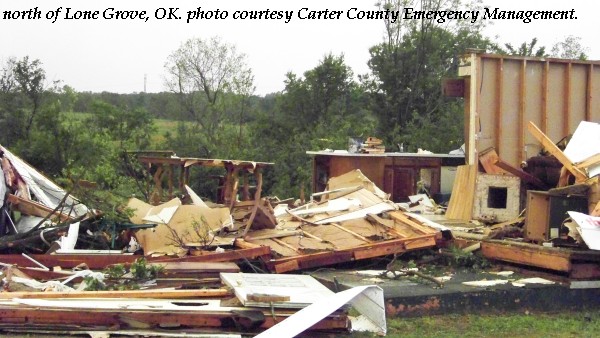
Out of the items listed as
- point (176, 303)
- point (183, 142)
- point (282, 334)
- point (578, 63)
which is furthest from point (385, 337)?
point (183, 142)

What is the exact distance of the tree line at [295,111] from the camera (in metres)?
29.5

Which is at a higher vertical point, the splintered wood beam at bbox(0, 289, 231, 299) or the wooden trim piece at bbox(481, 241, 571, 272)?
the wooden trim piece at bbox(481, 241, 571, 272)

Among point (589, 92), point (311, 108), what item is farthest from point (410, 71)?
point (589, 92)

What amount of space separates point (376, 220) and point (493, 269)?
1783 mm

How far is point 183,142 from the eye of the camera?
121ft

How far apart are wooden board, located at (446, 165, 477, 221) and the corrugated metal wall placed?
136 cm

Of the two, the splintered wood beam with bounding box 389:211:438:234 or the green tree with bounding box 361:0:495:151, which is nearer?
the splintered wood beam with bounding box 389:211:438:234

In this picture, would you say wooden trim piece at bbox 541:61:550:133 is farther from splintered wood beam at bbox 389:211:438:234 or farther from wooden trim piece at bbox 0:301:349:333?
wooden trim piece at bbox 0:301:349:333

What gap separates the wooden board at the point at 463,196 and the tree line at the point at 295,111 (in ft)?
47.2

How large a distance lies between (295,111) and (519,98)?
23.0 meters

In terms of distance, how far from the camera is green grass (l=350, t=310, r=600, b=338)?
8281 mm

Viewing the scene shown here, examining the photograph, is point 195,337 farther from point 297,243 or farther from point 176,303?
point 297,243

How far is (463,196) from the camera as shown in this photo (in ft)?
45.2

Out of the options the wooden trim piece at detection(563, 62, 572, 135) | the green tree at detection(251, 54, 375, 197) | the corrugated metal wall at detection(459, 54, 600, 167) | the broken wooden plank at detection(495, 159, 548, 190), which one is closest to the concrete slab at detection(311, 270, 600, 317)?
the broken wooden plank at detection(495, 159, 548, 190)
